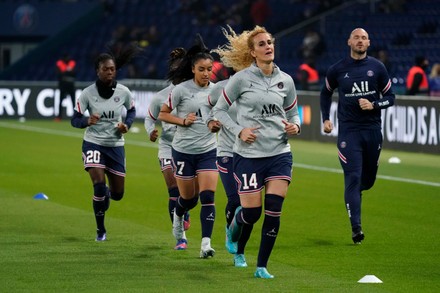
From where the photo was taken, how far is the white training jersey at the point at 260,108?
10.9 meters

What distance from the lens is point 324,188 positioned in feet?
66.3

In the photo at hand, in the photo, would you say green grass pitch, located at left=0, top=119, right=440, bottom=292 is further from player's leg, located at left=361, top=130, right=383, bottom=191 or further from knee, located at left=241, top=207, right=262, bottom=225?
player's leg, located at left=361, top=130, right=383, bottom=191

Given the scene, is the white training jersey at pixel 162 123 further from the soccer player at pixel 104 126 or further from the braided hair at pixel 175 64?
the soccer player at pixel 104 126

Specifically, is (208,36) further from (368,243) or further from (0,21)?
(368,243)

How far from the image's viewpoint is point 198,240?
1391 centimetres

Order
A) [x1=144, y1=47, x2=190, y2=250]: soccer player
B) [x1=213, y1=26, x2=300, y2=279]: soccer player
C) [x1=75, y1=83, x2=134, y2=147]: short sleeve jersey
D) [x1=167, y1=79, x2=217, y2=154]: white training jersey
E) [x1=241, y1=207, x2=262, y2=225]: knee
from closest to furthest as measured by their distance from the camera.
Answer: [x1=213, y1=26, x2=300, y2=279]: soccer player
[x1=241, y1=207, x2=262, y2=225]: knee
[x1=167, y1=79, x2=217, y2=154]: white training jersey
[x1=144, y1=47, x2=190, y2=250]: soccer player
[x1=75, y1=83, x2=134, y2=147]: short sleeve jersey

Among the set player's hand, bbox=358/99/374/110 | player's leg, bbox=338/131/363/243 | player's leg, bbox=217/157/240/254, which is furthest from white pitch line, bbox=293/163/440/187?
player's leg, bbox=217/157/240/254

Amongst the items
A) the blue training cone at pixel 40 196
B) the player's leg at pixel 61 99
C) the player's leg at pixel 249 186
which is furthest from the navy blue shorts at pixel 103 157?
the player's leg at pixel 61 99

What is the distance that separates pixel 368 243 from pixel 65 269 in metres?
3.79

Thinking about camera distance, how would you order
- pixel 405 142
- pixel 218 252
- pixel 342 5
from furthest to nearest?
pixel 342 5 → pixel 405 142 → pixel 218 252

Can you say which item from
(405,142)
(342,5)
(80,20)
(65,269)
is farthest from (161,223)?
(80,20)

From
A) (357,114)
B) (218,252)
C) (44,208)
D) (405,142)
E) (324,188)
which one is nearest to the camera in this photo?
(218,252)

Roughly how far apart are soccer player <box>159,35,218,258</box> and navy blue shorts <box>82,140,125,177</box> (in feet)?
4.85

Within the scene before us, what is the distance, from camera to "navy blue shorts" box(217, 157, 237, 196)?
12617mm
